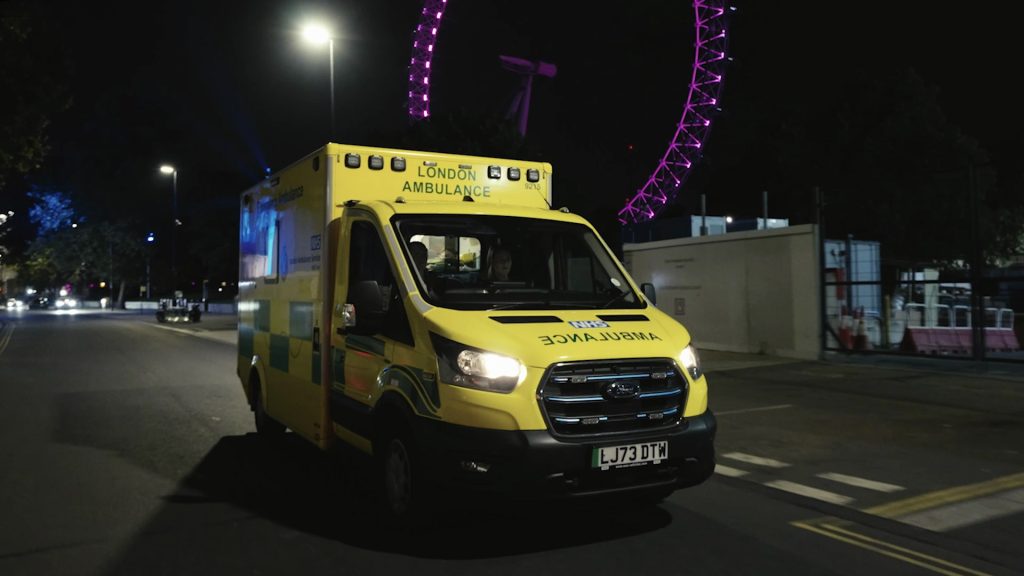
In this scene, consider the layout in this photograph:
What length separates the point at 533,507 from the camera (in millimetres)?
4195

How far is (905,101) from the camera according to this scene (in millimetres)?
34656

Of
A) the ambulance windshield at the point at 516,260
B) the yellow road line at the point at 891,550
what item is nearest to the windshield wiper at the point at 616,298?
the ambulance windshield at the point at 516,260

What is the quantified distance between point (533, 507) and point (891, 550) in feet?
7.23

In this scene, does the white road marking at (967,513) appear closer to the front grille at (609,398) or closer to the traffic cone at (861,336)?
the front grille at (609,398)

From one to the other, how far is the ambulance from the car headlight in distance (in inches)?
0.6

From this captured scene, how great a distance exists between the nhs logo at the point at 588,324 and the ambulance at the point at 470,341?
0.03 metres

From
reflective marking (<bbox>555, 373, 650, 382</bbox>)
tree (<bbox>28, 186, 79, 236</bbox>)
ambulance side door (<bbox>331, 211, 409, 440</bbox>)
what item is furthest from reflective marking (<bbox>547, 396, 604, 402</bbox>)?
tree (<bbox>28, 186, 79, 236</bbox>)

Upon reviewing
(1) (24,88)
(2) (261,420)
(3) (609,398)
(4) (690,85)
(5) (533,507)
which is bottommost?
(2) (261,420)

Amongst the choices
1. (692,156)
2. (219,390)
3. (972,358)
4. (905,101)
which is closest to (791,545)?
(219,390)

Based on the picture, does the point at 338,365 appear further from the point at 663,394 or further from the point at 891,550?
the point at 891,550

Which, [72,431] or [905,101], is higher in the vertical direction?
[905,101]

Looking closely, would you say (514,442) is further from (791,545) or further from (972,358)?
(972,358)

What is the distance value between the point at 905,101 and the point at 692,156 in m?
10.1

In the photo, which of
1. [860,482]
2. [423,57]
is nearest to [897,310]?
[860,482]
